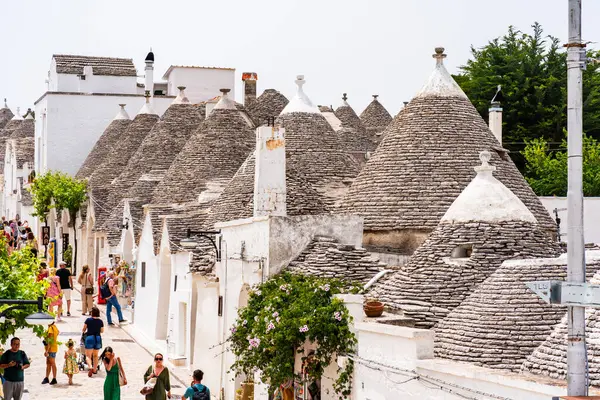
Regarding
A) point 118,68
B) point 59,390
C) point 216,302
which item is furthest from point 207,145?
point 118,68

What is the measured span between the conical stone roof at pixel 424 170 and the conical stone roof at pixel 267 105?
11.1 metres

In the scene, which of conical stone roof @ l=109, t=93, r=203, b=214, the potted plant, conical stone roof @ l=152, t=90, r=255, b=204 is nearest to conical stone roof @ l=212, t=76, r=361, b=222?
conical stone roof @ l=152, t=90, r=255, b=204

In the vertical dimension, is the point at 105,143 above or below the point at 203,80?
below

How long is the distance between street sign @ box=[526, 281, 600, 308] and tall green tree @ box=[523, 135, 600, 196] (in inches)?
1353

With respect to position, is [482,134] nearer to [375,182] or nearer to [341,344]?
[375,182]

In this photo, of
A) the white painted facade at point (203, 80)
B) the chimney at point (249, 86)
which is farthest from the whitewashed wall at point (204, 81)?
the chimney at point (249, 86)

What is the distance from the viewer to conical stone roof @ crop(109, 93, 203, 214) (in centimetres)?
4041

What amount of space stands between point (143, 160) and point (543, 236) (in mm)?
24126

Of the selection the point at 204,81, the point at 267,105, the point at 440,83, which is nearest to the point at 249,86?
the point at 267,105

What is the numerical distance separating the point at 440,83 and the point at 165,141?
17.5 metres

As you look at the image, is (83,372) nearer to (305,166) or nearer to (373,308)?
(305,166)

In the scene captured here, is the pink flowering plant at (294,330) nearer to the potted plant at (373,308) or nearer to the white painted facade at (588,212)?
the potted plant at (373,308)

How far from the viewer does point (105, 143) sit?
51.7 meters

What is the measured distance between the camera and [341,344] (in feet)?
A: 54.2
